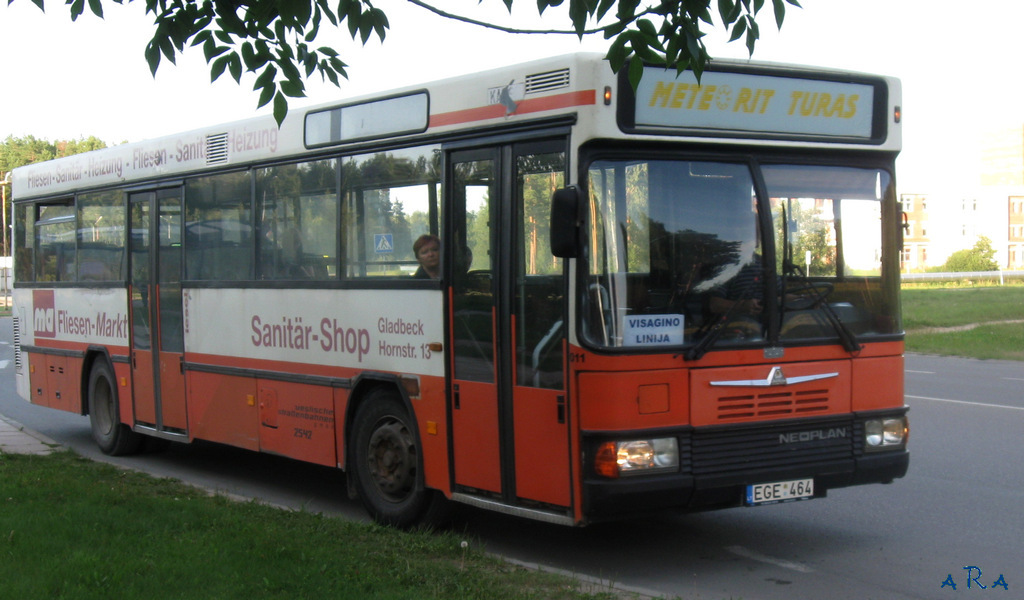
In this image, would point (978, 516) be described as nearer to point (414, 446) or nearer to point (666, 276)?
point (666, 276)

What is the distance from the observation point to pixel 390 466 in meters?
8.11

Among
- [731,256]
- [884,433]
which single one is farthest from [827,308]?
[884,433]

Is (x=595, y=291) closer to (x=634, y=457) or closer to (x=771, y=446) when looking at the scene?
(x=634, y=457)

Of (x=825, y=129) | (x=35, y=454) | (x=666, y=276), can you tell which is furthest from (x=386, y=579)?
(x=35, y=454)

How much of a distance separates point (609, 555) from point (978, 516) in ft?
9.22

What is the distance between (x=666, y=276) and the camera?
21.1 feet

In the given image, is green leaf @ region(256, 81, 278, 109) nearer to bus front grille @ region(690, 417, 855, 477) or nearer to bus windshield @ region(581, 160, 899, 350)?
bus windshield @ region(581, 160, 899, 350)

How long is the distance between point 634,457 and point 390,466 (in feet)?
7.99

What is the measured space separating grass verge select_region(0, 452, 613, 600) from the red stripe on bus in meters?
2.72

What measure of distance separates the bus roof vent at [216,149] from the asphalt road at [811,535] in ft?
9.82

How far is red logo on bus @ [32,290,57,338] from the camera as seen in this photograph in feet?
43.6

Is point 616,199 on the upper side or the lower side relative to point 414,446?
upper

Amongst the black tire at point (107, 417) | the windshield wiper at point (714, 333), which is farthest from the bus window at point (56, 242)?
the windshield wiper at point (714, 333)

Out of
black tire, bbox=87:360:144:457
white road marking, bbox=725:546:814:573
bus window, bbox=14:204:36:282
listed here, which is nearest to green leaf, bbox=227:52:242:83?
white road marking, bbox=725:546:814:573
